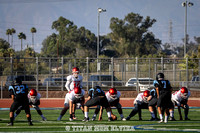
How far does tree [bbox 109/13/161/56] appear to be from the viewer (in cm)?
7069

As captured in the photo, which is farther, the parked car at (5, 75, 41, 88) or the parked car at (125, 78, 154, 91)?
the parked car at (125, 78, 154, 91)

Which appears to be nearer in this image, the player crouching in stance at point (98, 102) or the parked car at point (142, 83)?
the player crouching in stance at point (98, 102)

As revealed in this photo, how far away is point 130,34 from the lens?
71.3m

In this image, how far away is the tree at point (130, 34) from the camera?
70688 millimetres

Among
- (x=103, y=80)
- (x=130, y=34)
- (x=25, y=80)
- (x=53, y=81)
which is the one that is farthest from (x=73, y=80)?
(x=130, y=34)

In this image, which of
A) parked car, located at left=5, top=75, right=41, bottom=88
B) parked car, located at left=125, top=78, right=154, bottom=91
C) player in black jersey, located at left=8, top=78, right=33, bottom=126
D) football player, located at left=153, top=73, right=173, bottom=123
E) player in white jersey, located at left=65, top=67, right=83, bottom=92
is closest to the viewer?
player in black jersey, located at left=8, top=78, right=33, bottom=126

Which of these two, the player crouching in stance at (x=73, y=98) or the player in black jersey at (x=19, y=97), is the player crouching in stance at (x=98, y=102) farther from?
the player in black jersey at (x=19, y=97)

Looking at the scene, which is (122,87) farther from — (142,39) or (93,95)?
(142,39)

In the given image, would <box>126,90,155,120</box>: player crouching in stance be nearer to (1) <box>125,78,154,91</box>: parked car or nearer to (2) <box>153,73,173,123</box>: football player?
(2) <box>153,73,173,123</box>: football player

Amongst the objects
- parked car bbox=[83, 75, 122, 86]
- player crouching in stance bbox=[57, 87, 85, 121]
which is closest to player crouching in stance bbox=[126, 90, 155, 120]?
player crouching in stance bbox=[57, 87, 85, 121]

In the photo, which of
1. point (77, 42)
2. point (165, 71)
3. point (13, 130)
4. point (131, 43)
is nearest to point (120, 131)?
point (13, 130)

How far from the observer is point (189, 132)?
10883mm

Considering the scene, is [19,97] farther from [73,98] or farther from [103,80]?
[103,80]

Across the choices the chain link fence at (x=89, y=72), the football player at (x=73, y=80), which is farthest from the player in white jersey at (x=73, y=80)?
the chain link fence at (x=89, y=72)
